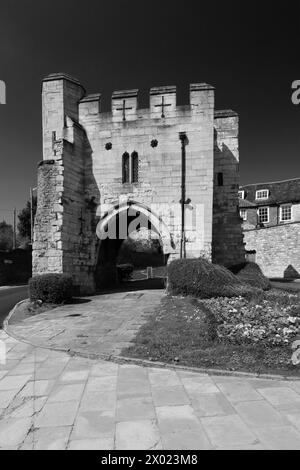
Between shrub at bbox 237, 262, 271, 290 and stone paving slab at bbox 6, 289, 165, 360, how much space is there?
3.35 m

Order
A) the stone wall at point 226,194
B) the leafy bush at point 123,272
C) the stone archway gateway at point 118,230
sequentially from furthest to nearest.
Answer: the leafy bush at point 123,272, the stone wall at point 226,194, the stone archway gateway at point 118,230

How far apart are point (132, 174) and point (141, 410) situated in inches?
472

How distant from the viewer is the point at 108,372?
4.66 meters

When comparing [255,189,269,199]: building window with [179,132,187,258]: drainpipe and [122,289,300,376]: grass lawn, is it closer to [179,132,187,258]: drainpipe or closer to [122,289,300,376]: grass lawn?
[179,132,187,258]: drainpipe

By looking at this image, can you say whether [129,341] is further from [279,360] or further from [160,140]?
[160,140]

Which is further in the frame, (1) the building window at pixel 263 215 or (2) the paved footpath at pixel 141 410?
(1) the building window at pixel 263 215

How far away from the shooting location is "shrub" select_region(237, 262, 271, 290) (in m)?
11.4

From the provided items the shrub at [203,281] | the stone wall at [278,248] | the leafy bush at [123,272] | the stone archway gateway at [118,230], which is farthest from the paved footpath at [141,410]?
the stone wall at [278,248]

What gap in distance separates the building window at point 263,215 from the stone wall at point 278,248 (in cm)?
569

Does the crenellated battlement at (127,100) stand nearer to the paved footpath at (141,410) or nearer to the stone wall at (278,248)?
the paved footpath at (141,410)

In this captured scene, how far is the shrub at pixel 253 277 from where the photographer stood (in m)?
11.4

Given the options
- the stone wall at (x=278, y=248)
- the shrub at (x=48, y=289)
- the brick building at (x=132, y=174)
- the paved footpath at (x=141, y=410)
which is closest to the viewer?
the paved footpath at (x=141, y=410)
